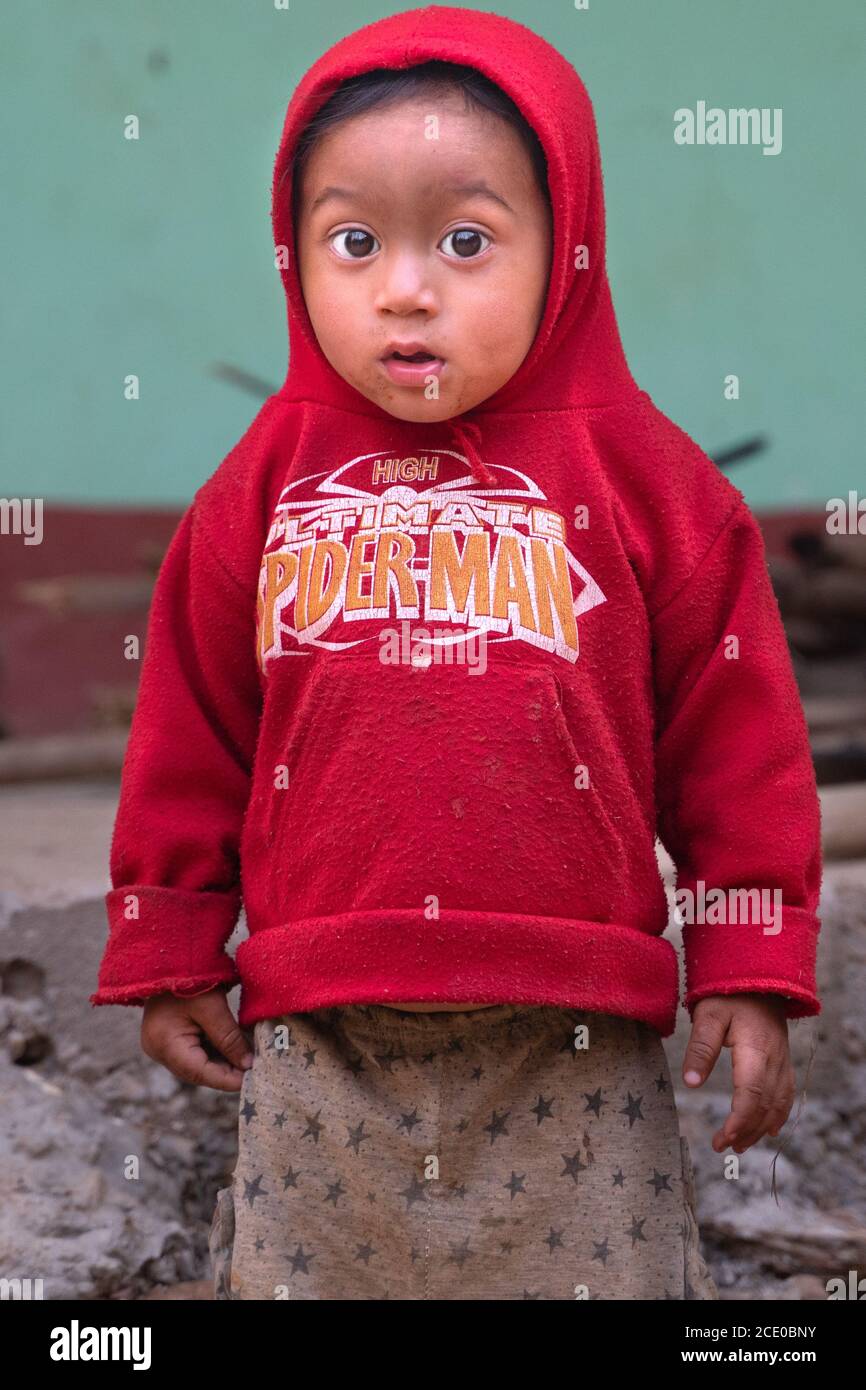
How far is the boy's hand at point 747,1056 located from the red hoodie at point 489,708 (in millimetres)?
31

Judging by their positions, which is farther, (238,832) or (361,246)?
(238,832)

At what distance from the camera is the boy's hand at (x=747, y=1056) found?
4.51 feet

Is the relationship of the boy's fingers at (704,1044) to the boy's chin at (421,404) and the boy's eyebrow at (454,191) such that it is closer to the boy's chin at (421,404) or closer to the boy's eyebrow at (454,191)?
the boy's chin at (421,404)

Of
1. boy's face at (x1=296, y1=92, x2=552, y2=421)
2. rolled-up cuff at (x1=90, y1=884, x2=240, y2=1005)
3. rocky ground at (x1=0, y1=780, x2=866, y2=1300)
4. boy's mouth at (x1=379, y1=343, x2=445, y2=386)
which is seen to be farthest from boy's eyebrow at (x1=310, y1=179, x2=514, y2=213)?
rocky ground at (x1=0, y1=780, x2=866, y2=1300)

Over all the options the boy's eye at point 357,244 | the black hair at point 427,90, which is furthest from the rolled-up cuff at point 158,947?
the black hair at point 427,90

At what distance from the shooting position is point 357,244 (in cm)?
134

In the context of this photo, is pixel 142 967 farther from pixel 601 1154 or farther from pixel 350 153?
pixel 350 153

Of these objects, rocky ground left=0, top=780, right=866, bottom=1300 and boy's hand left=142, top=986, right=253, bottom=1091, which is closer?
boy's hand left=142, top=986, right=253, bottom=1091

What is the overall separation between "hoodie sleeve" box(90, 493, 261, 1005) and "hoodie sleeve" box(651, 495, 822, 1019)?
0.42 meters

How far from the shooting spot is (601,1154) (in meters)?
1.40

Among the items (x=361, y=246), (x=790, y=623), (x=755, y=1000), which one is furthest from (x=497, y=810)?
(x=790, y=623)

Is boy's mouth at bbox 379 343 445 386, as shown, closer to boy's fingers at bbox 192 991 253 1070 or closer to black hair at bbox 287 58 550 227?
black hair at bbox 287 58 550 227

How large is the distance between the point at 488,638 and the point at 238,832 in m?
0.35

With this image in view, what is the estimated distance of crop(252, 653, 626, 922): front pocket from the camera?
1.33 m
